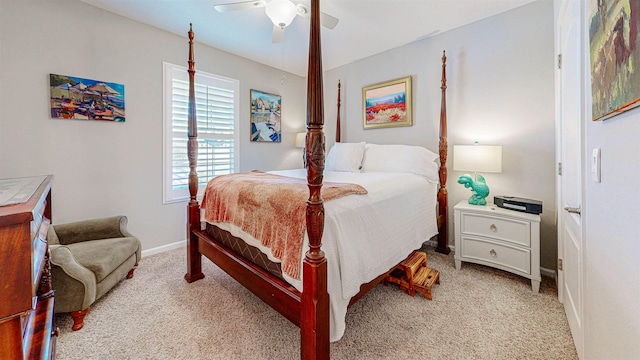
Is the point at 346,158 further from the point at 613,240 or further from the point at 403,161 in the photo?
the point at 613,240

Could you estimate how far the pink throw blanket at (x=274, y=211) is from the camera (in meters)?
1.33

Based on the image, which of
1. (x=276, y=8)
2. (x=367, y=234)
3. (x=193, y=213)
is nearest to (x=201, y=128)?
(x=193, y=213)

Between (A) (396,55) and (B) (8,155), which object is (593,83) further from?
(B) (8,155)

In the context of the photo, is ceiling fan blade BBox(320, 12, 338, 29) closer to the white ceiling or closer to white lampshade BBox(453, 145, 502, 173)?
the white ceiling

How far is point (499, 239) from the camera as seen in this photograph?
218 centimetres

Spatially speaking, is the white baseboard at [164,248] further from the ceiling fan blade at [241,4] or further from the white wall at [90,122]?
the ceiling fan blade at [241,4]

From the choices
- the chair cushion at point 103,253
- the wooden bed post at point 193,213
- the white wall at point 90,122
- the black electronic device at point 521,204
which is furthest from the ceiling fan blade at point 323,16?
the chair cushion at point 103,253

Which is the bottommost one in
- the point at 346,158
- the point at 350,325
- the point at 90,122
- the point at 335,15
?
the point at 350,325

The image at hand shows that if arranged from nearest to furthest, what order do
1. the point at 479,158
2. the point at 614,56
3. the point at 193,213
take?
1. the point at 614,56
2. the point at 193,213
3. the point at 479,158

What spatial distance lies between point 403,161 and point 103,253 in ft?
9.43

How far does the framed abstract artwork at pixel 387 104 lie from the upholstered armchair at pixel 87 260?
320 centimetres

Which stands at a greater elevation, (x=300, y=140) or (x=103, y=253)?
(x=300, y=140)

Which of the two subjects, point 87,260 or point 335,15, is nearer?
point 87,260

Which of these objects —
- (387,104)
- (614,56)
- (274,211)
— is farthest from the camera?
(387,104)
